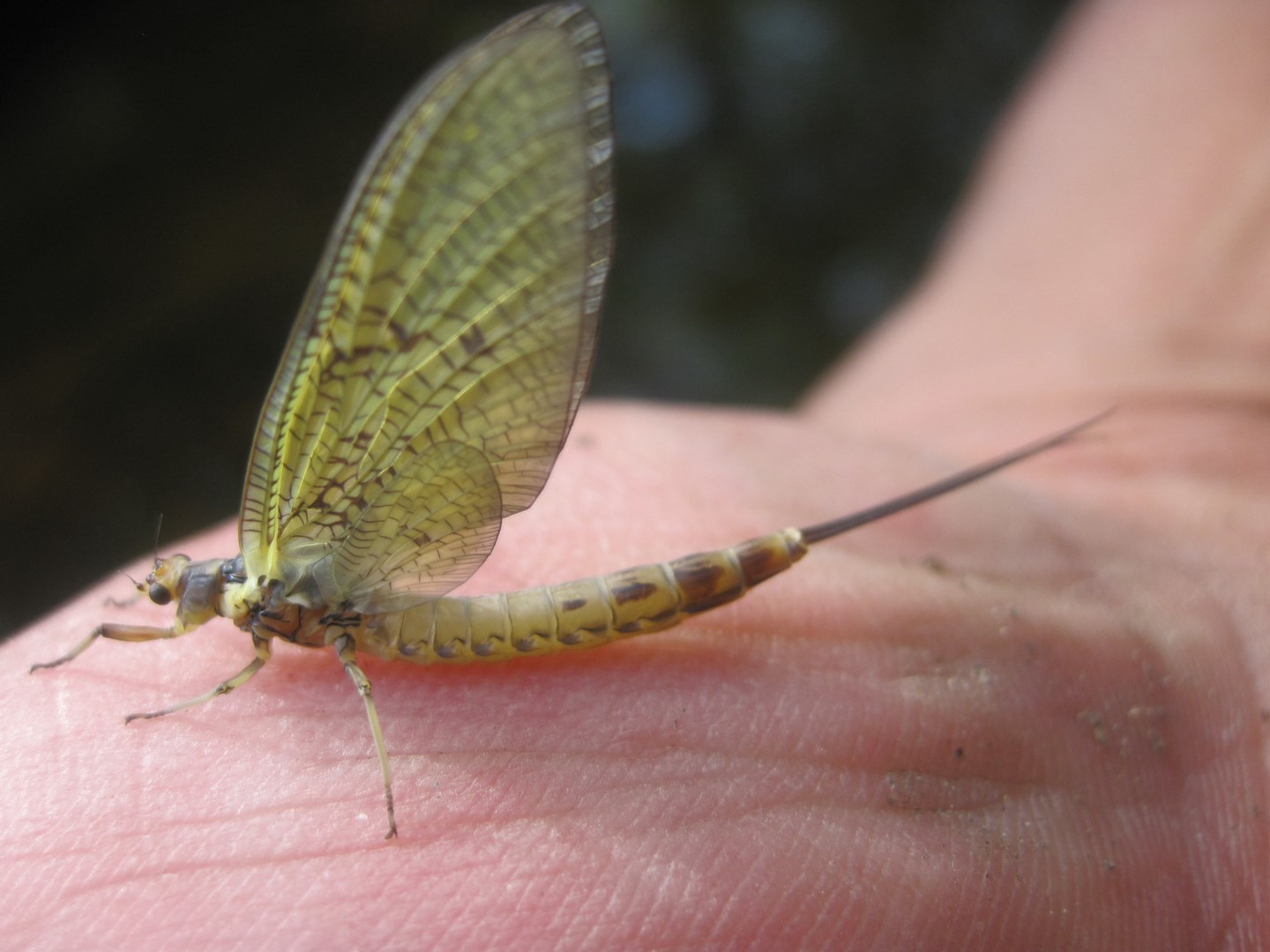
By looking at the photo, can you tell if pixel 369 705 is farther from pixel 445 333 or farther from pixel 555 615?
pixel 445 333

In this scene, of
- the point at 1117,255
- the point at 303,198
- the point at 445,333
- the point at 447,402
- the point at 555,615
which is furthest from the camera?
the point at 303,198

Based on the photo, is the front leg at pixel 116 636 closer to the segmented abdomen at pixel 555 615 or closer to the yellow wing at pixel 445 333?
the yellow wing at pixel 445 333

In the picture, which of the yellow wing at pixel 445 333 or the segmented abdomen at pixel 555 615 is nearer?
the yellow wing at pixel 445 333

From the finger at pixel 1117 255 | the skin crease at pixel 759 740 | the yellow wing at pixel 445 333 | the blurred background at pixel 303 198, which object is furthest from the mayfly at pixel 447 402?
the blurred background at pixel 303 198

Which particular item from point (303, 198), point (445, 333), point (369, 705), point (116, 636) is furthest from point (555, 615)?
point (303, 198)

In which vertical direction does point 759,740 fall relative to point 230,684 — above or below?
below

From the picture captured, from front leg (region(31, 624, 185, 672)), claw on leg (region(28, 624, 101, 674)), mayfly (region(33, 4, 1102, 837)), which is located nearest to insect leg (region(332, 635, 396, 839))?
mayfly (region(33, 4, 1102, 837))

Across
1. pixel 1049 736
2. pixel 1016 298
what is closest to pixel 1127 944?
pixel 1049 736

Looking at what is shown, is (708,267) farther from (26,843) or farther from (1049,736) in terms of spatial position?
(26,843)
